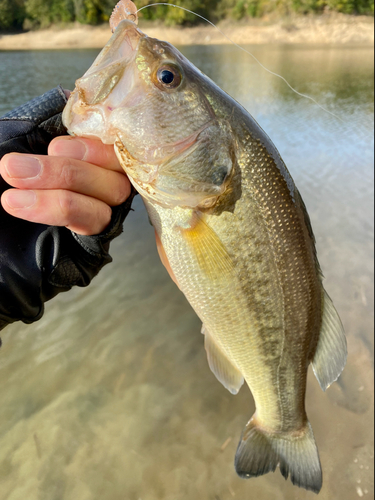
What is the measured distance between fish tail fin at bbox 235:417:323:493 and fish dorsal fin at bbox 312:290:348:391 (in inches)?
16.0

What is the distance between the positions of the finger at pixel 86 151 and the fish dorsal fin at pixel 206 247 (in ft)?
1.35

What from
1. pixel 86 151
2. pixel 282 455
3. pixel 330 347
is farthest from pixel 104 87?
pixel 282 455

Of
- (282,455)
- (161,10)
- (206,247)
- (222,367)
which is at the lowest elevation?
(282,455)

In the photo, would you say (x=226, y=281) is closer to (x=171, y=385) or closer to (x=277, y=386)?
(x=277, y=386)

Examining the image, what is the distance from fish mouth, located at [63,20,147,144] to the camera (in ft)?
3.79

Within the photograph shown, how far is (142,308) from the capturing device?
3.47m

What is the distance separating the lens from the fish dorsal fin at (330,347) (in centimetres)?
175

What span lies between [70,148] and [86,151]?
65 mm

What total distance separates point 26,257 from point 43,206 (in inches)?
15.4

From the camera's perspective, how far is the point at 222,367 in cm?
187

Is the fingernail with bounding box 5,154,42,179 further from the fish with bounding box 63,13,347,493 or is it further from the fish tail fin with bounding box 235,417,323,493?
the fish tail fin with bounding box 235,417,323,493

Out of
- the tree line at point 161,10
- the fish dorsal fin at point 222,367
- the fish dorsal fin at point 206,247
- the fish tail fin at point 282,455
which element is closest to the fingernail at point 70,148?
the fish dorsal fin at point 206,247

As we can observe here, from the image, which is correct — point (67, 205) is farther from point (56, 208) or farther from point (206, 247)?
point (206, 247)

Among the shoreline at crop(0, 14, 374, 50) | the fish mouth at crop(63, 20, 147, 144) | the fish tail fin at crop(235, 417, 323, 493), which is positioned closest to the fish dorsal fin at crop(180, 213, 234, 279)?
the fish mouth at crop(63, 20, 147, 144)
